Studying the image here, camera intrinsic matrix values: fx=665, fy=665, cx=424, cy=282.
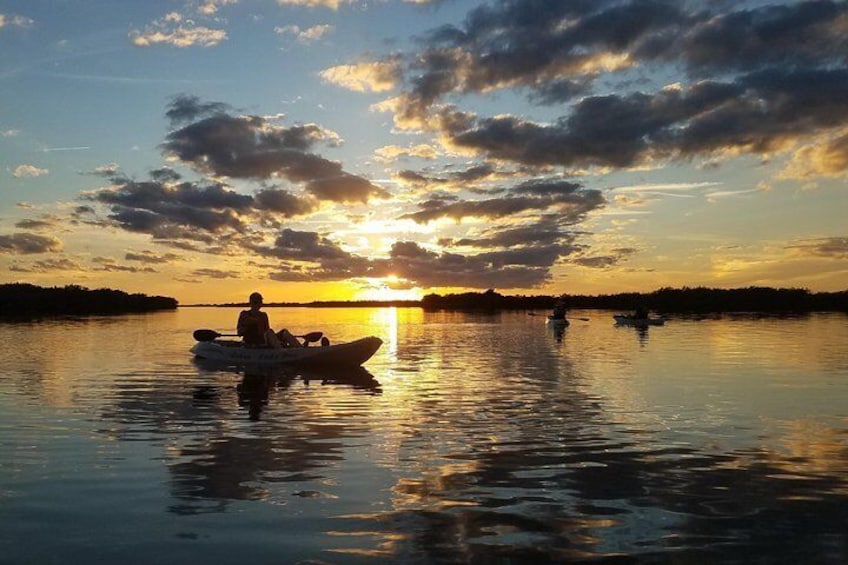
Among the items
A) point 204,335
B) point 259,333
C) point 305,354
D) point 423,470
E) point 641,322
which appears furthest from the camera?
point 641,322

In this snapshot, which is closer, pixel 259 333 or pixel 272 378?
pixel 272 378

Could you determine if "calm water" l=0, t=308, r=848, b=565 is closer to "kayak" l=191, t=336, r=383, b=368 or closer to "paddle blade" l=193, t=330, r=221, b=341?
"kayak" l=191, t=336, r=383, b=368

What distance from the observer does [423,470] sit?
1240cm

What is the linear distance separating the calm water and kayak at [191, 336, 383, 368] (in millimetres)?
3501

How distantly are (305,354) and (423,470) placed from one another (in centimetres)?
1947

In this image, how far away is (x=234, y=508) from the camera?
32.2 ft

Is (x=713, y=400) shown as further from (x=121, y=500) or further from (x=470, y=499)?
(x=121, y=500)

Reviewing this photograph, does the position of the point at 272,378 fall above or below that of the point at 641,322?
below

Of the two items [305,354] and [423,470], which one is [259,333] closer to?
[305,354]

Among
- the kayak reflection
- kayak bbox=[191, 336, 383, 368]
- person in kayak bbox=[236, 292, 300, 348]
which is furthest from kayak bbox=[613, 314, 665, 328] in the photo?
person in kayak bbox=[236, 292, 300, 348]

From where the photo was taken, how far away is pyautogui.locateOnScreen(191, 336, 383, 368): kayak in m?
31.2

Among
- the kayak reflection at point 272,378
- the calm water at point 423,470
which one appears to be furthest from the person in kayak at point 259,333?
the calm water at point 423,470

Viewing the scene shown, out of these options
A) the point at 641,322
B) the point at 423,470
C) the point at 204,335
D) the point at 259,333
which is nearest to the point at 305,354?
the point at 259,333

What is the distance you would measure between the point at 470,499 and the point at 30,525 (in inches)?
246
